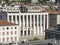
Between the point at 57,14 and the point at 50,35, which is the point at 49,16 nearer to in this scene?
the point at 57,14

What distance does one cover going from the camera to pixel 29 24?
29.4 meters

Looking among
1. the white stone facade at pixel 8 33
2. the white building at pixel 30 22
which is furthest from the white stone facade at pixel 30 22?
the white stone facade at pixel 8 33

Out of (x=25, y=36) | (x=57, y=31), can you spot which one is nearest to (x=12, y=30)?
(x=25, y=36)

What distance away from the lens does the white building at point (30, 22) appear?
28.6 metres

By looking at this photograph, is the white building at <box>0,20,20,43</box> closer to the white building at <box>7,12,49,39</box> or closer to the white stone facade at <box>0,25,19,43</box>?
the white stone facade at <box>0,25,19,43</box>

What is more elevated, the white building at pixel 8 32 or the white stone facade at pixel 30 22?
the white building at pixel 8 32

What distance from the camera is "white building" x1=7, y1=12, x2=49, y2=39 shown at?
28609mm

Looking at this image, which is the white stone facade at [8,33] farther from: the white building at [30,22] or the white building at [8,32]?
the white building at [30,22]

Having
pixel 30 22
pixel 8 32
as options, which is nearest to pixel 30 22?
pixel 30 22

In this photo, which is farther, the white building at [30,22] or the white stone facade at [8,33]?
the white building at [30,22]

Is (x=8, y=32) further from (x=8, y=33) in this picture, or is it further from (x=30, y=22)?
(x=30, y=22)

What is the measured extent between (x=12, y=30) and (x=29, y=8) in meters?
8.22

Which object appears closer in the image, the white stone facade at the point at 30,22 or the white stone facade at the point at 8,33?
the white stone facade at the point at 8,33

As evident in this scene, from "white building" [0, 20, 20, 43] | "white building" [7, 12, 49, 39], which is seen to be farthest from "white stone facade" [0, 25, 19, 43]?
"white building" [7, 12, 49, 39]
